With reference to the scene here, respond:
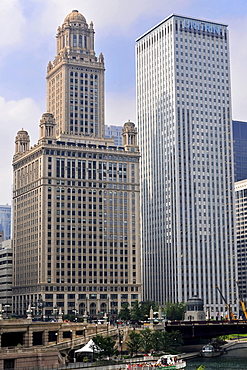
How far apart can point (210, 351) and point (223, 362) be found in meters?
18.5

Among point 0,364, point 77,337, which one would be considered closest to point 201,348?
point 77,337

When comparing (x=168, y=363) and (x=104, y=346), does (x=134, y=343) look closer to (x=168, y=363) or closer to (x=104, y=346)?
(x=104, y=346)

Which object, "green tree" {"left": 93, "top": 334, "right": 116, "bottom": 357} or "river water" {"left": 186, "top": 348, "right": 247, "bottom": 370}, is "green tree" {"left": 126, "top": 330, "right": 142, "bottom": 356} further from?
"river water" {"left": 186, "top": 348, "right": 247, "bottom": 370}

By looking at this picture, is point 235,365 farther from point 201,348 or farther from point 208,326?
point 201,348

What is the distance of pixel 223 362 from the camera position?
16375 centimetres

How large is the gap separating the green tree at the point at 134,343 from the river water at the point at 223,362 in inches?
458

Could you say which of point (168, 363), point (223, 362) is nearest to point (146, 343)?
point (168, 363)

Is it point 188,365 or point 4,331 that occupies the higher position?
point 4,331

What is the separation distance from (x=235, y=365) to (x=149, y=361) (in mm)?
25336

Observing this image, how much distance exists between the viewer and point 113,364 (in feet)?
421

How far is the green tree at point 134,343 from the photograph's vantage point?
148 metres

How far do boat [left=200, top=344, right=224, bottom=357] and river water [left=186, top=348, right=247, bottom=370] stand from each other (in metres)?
2.01

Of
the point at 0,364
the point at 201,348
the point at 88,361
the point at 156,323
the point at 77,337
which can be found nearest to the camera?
the point at 0,364

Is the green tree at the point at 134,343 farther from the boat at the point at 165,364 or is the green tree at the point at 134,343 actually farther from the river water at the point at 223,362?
the river water at the point at 223,362
